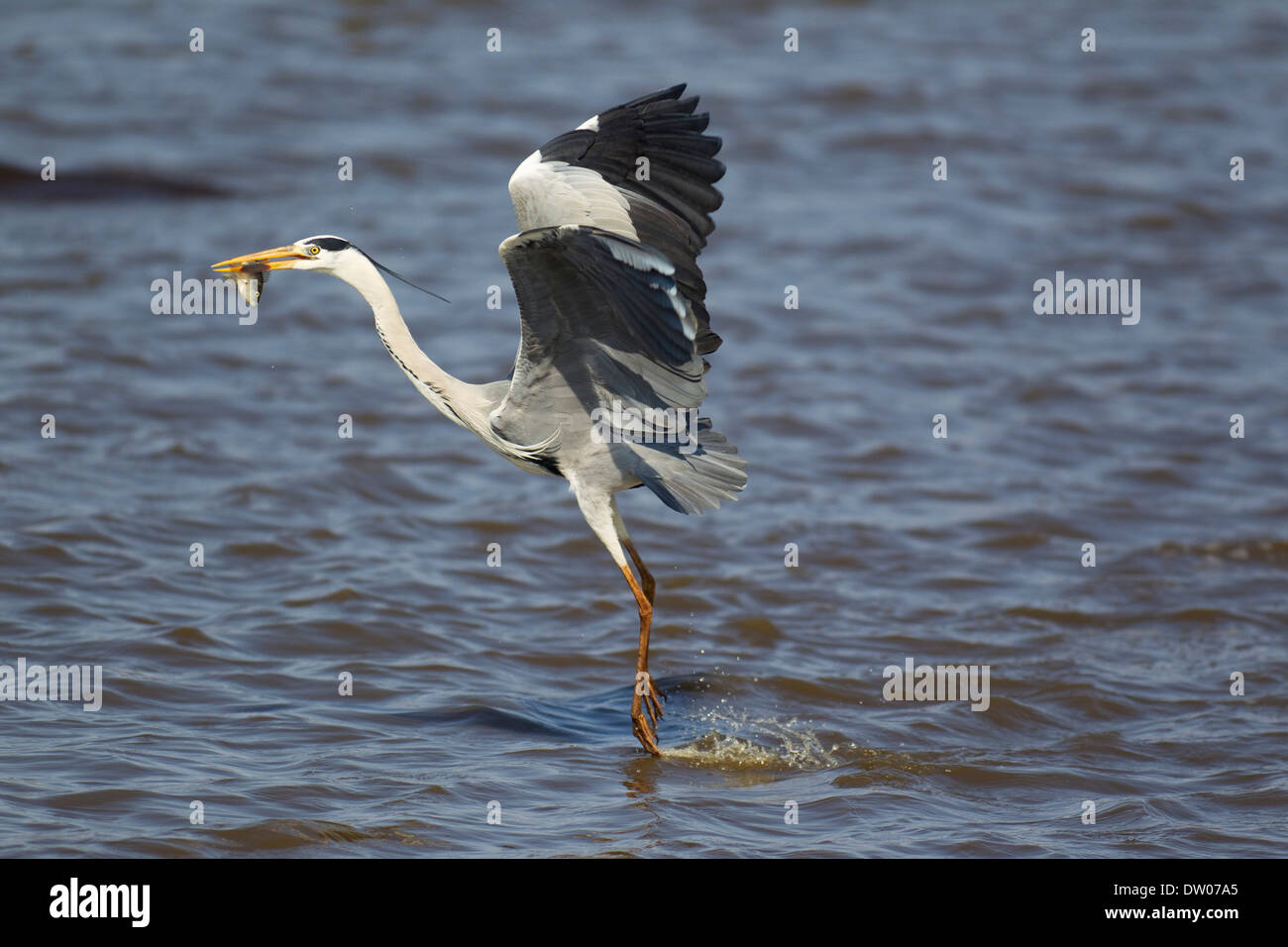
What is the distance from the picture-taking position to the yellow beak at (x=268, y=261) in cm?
688

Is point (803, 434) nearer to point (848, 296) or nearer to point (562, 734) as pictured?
point (848, 296)

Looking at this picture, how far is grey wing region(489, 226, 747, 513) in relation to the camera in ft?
19.3

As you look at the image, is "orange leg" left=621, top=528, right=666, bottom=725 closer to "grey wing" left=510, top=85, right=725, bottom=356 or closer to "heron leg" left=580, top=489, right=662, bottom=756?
"heron leg" left=580, top=489, right=662, bottom=756

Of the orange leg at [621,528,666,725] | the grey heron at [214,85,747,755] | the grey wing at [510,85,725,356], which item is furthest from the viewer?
the orange leg at [621,528,666,725]

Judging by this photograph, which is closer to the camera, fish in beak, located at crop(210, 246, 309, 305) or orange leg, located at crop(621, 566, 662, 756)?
fish in beak, located at crop(210, 246, 309, 305)

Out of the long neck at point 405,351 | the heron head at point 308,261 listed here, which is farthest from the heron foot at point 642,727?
the heron head at point 308,261

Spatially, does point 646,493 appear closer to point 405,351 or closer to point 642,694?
point 642,694

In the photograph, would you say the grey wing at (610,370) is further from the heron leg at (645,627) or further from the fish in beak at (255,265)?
the fish in beak at (255,265)

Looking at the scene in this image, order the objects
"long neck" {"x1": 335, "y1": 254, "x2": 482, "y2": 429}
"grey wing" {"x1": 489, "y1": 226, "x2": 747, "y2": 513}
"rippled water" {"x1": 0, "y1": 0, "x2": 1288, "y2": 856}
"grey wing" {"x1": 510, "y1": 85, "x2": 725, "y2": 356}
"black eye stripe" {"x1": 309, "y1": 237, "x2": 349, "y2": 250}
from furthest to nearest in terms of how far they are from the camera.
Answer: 1. "long neck" {"x1": 335, "y1": 254, "x2": 482, "y2": 429}
2. "black eye stripe" {"x1": 309, "y1": 237, "x2": 349, "y2": 250}
3. "rippled water" {"x1": 0, "y1": 0, "x2": 1288, "y2": 856}
4. "grey wing" {"x1": 510, "y1": 85, "x2": 725, "y2": 356}
5. "grey wing" {"x1": 489, "y1": 226, "x2": 747, "y2": 513}

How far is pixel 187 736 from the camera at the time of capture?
7.02 meters

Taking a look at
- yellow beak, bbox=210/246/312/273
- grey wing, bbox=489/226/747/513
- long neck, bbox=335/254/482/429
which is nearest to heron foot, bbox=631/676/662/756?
grey wing, bbox=489/226/747/513

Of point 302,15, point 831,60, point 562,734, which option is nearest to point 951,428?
point 562,734

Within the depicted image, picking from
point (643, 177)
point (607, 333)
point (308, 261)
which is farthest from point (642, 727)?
point (308, 261)
